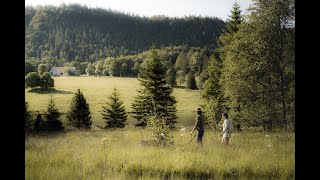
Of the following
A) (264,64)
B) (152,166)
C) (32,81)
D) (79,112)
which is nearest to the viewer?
(152,166)

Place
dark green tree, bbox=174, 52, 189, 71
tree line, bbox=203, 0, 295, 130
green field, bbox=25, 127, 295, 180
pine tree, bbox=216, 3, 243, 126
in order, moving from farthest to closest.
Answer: dark green tree, bbox=174, 52, 189, 71, pine tree, bbox=216, 3, 243, 126, tree line, bbox=203, 0, 295, 130, green field, bbox=25, 127, 295, 180

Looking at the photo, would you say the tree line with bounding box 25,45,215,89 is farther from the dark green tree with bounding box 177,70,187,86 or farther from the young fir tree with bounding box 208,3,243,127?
the young fir tree with bounding box 208,3,243,127

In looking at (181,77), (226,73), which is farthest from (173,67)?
(226,73)

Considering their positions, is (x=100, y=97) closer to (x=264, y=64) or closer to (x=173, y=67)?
(x=173, y=67)

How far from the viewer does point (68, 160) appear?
27.4 feet

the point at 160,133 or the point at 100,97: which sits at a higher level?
the point at 160,133

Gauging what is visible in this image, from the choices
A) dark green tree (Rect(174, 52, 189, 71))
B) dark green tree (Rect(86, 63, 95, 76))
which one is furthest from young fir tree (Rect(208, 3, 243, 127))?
dark green tree (Rect(86, 63, 95, 76))

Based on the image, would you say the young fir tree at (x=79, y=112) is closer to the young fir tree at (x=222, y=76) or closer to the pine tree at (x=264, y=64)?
the young fir tree at (x=222, y=76)

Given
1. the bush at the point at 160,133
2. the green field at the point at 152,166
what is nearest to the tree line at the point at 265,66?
the bush at the point at 160,133

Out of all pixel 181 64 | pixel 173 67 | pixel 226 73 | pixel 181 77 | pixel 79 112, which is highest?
pixel 181 64

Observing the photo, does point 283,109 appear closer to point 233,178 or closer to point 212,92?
point 233,178

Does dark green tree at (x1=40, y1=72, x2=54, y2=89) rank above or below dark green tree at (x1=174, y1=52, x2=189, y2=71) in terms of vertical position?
below
